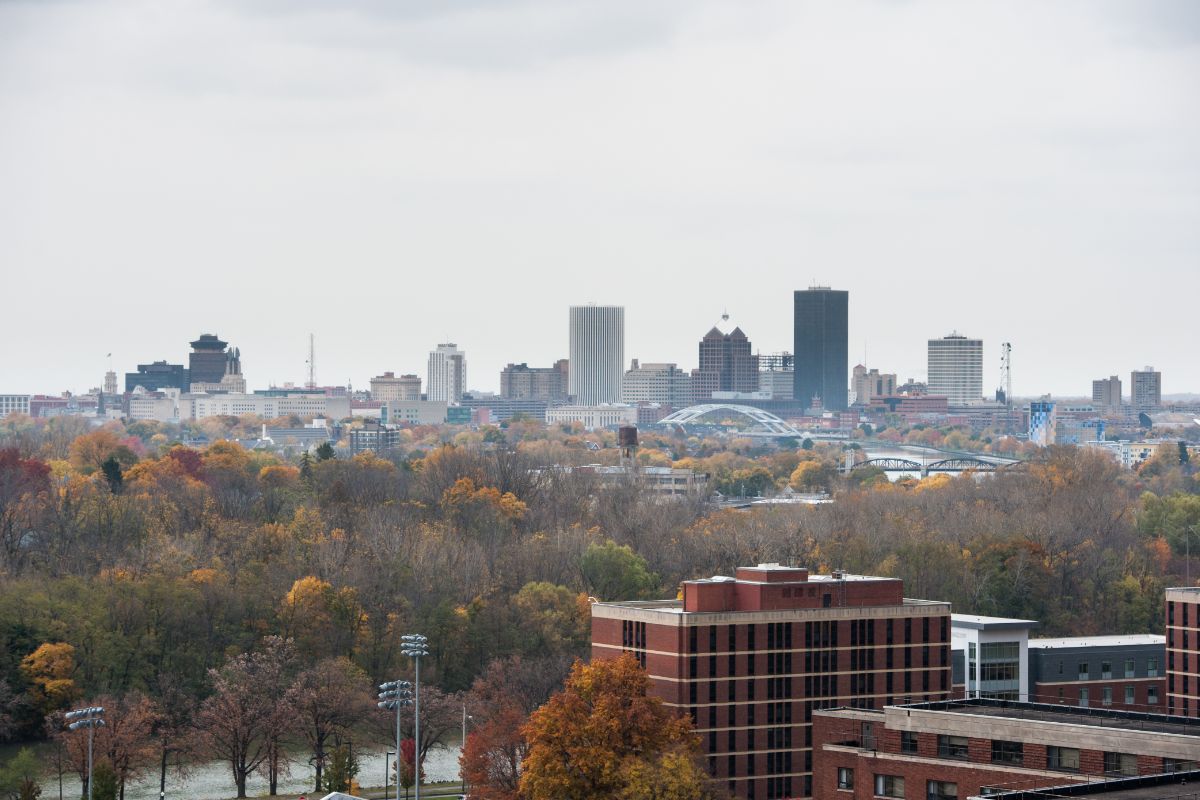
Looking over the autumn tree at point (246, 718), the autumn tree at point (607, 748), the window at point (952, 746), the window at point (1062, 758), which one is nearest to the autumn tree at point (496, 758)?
the autumn tree at point (607, 748)

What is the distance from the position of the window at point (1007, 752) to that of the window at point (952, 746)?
27.6 inches

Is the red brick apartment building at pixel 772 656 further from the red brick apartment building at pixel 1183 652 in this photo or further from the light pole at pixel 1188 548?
the light pole at pixel 1188 548

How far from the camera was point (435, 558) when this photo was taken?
10494 cm

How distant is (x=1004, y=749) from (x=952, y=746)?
1.35m

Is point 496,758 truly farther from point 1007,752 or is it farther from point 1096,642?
point 1096,642

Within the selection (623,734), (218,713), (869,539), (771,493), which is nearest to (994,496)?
(869,539)

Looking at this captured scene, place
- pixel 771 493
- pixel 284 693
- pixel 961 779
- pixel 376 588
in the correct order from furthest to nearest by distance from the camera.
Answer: pixel 771 493 → pixel 376 588 → pixel 284 693 → pixel 961 779

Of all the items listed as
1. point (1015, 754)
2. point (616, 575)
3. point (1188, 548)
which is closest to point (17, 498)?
point (616, 575)

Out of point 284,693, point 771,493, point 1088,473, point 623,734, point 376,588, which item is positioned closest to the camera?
point 623,734

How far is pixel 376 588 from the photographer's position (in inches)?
3792

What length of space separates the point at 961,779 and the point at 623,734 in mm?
11856

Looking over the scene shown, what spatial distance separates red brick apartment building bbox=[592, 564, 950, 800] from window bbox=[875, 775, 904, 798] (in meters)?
10.8

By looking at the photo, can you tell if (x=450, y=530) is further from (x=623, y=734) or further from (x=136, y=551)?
(x=623, y=734)

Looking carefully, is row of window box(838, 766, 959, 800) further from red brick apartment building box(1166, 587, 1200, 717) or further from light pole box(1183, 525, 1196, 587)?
light pole box(1183, 525, 1196, 587)
